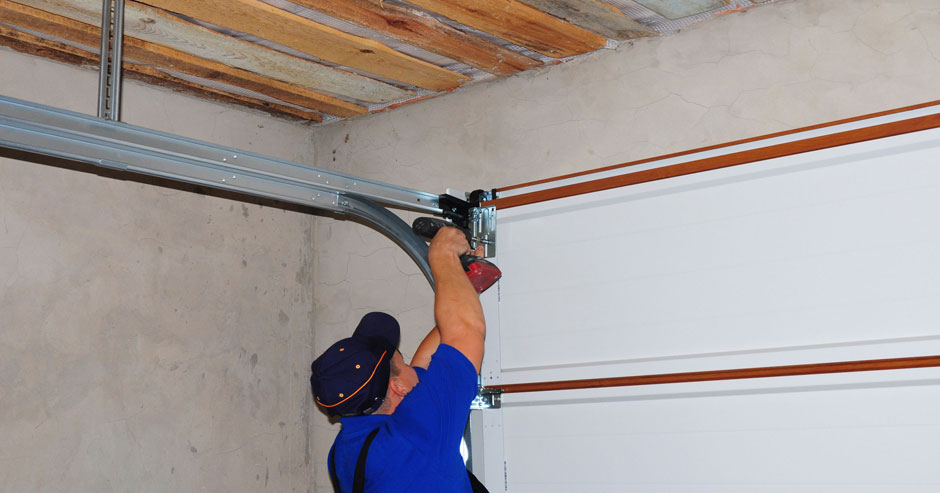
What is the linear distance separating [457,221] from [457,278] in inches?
17.8

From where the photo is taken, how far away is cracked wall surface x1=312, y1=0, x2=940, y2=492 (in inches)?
92.4

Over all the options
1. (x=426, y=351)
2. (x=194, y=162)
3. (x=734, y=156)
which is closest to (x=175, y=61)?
(x=194, y=162)

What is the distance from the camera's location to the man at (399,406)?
1.99 meters

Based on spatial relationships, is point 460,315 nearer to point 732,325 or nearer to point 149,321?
point 732,325

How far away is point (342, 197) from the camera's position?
2.53 meters

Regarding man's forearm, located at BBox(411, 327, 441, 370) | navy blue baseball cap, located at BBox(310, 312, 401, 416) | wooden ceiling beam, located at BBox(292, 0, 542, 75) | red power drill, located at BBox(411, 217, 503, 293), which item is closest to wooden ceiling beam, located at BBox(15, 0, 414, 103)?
wooden ceiling beam, located at BBox(292, 0, 542, 75)

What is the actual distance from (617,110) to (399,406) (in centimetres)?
129

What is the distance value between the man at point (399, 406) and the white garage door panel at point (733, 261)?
419mm

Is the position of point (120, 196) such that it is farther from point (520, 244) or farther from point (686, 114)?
point (686, 114)

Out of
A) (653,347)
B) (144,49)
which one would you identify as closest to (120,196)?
(144,49)

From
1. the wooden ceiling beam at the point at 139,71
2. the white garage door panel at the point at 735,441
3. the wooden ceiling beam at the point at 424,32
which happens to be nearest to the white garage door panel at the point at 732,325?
the white garage door panel at the point at 735,441

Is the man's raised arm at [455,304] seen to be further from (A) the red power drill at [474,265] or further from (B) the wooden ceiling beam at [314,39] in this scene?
(B) the wooden ceiling beam at [314,39]

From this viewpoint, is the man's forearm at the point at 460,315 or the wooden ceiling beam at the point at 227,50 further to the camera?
the wooden ceiling beam at the point at 227,50

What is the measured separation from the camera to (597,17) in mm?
2537
